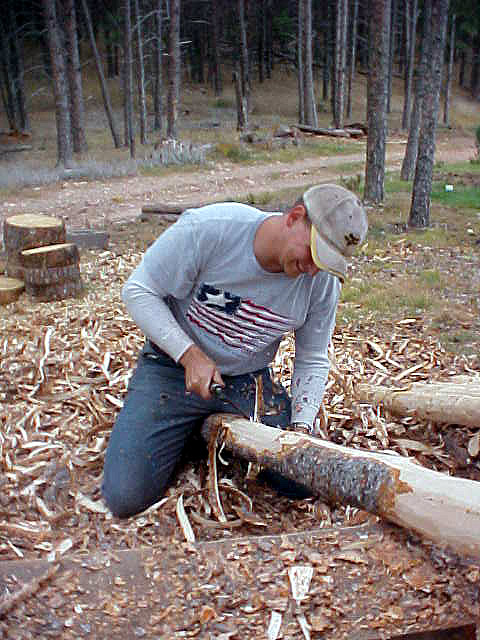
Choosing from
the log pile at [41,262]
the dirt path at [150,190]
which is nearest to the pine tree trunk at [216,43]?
the dirt path at [150,190]

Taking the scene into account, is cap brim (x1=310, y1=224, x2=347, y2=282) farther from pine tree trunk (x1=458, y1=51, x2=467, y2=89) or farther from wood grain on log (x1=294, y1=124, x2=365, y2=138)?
pine tree trunk (x1=458, y1=51, x2=467, y2=89)

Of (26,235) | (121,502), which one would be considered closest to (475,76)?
(26,235)

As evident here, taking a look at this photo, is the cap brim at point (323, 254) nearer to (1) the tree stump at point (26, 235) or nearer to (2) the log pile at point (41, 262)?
(2) the log pile at point (41, 262)

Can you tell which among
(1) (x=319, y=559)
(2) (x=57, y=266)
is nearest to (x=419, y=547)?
(1) (x=319, y=559)

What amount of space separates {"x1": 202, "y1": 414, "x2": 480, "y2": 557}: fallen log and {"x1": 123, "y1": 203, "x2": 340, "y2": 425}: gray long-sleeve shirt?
1.25ft

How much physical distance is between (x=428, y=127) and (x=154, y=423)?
6.04m

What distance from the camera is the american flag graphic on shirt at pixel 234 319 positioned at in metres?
2.91

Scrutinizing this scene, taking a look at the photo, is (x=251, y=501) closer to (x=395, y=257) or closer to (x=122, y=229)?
(x=395, y=257)

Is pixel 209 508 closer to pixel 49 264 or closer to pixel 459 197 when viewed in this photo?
pixel 49 264

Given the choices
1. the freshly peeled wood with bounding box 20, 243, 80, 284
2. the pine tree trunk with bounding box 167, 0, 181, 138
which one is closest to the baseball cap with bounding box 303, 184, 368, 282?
Result: the freshly peeled wood with bounding box 20, 243, 80, 284

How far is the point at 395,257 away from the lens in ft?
22.4

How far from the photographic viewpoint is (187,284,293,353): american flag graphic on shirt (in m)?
2.91

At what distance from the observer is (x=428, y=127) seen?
781cm

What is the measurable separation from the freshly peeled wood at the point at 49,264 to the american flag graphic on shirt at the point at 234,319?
107 inches
